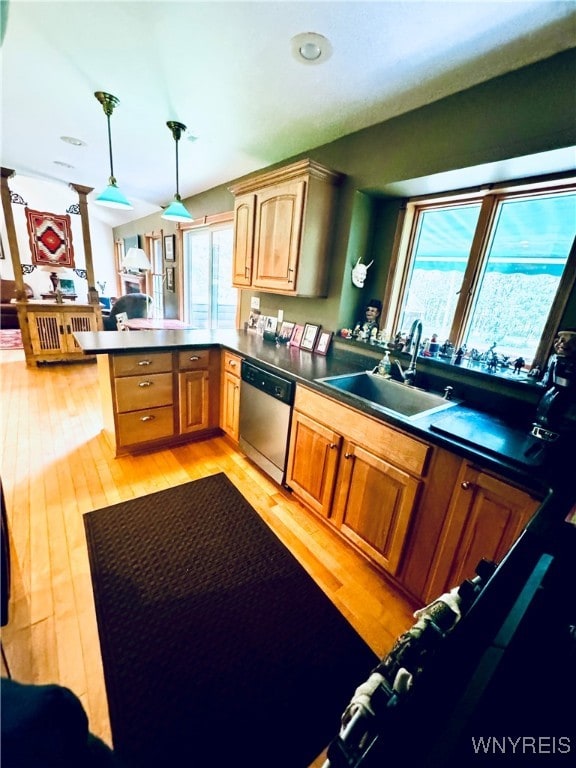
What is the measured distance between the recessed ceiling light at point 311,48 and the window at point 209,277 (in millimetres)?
2282

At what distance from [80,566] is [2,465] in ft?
4.19

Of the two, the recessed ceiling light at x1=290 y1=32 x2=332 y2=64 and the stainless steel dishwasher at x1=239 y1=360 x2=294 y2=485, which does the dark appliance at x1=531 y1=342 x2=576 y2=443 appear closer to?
the stainless steel dishwasher at x1=239 y1=360 x2=294 y2=485

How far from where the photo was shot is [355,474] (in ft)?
5.45

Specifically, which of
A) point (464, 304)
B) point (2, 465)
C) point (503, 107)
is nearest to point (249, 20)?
point (503, 107)

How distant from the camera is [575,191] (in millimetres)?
1554

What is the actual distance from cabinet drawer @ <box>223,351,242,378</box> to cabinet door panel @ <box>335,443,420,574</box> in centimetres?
117

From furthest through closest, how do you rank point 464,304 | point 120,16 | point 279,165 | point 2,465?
1. point 279,165
2. point 2,465
3. point 464,304
4. point 120,16

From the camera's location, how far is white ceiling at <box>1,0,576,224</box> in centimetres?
125

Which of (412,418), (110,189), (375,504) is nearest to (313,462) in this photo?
(375,504)

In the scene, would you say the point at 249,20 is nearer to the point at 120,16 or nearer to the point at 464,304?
the point at 120,16

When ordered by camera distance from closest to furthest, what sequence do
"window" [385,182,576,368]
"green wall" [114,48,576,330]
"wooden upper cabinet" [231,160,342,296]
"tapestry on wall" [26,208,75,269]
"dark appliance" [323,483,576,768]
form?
"dark appliance" [323,483,576,768], "green wall" [114,48,576,330], "window" [385,182,576,368], "wooden upper cabinet" [231,160,342,296], "tapestry on wall" [26,208,75,269]

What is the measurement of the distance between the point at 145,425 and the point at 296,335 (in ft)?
4.85

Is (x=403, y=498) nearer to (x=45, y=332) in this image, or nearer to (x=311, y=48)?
(x=311, y=48)

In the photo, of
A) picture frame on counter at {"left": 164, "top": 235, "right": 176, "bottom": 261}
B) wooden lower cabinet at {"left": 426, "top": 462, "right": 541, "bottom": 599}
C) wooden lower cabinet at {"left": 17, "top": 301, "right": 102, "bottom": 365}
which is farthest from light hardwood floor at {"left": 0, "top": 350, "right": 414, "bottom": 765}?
picture frame on counter at {"left": 164, "top": 235, "right": 176, "bottom": 261}
